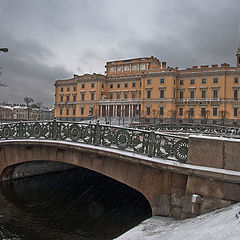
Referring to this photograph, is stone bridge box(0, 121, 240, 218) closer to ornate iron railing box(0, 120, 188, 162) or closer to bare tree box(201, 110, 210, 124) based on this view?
ornate iron railing box(0, 120, 188, 162)

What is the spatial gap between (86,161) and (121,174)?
1.51 metres

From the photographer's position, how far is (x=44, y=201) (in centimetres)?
1116

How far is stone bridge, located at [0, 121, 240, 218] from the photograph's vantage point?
18.6 feet

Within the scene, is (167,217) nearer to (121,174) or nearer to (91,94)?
(121,174)

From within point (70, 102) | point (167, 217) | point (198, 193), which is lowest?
point (167, 217)

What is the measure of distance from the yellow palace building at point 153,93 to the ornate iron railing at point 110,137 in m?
45.5

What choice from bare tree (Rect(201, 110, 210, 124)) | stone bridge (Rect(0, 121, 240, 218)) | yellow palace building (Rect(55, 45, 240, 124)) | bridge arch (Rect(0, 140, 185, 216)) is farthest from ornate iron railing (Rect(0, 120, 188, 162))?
bare tree (Rect(201, 110, 210, 124))

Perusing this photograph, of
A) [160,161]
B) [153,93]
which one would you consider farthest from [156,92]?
[160,161]

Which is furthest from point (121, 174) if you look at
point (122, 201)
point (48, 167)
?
point (48, 167)

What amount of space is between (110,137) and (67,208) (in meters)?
4.54

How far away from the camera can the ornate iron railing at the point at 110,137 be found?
6.54m

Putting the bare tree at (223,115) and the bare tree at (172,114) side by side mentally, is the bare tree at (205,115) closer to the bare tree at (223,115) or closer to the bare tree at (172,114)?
the bare tree at (223,115)

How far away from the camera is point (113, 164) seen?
7.71 metres

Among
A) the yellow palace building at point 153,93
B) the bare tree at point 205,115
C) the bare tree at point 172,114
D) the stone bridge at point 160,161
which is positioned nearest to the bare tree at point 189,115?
the yellow palace building at point 153,93
